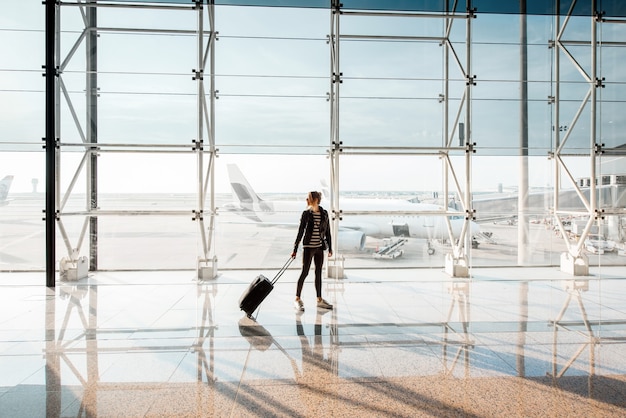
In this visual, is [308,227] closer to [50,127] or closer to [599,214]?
[50,127]

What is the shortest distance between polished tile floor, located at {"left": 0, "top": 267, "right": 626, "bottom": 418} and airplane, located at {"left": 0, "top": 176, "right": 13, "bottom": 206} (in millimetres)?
2105

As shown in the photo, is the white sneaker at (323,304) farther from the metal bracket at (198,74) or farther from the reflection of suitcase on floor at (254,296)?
the metal bracket at (198,74)

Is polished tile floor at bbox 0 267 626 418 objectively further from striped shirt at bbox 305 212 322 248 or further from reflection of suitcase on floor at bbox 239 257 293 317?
striped shirt at bbox 305 212 322 248

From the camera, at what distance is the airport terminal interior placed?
6379 millimetres

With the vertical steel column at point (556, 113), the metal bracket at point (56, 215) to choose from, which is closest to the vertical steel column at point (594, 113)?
the vertical steel column at point (556, 113)

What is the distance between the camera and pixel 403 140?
7.19 m

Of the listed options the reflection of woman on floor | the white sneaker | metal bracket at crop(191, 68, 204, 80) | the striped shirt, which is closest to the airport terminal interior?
metal bracket at crop(191, 68, 204, 80)

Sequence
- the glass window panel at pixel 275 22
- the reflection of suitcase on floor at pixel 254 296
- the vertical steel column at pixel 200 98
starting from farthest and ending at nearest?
the glass window panel at pixel 275 22 → the vertical steel column at pixel 200 98 → the reflection of suitcase on floor at pixel 254 296

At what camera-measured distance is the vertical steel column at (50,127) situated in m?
6.14

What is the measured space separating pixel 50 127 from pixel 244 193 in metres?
2.96

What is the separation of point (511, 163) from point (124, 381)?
691cm

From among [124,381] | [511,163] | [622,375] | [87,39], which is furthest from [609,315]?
[87,39]

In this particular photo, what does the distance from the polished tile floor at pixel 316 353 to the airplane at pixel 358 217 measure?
1812 millimetres

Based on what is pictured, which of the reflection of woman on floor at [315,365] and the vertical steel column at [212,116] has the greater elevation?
the vertical steel column at [212,116]
